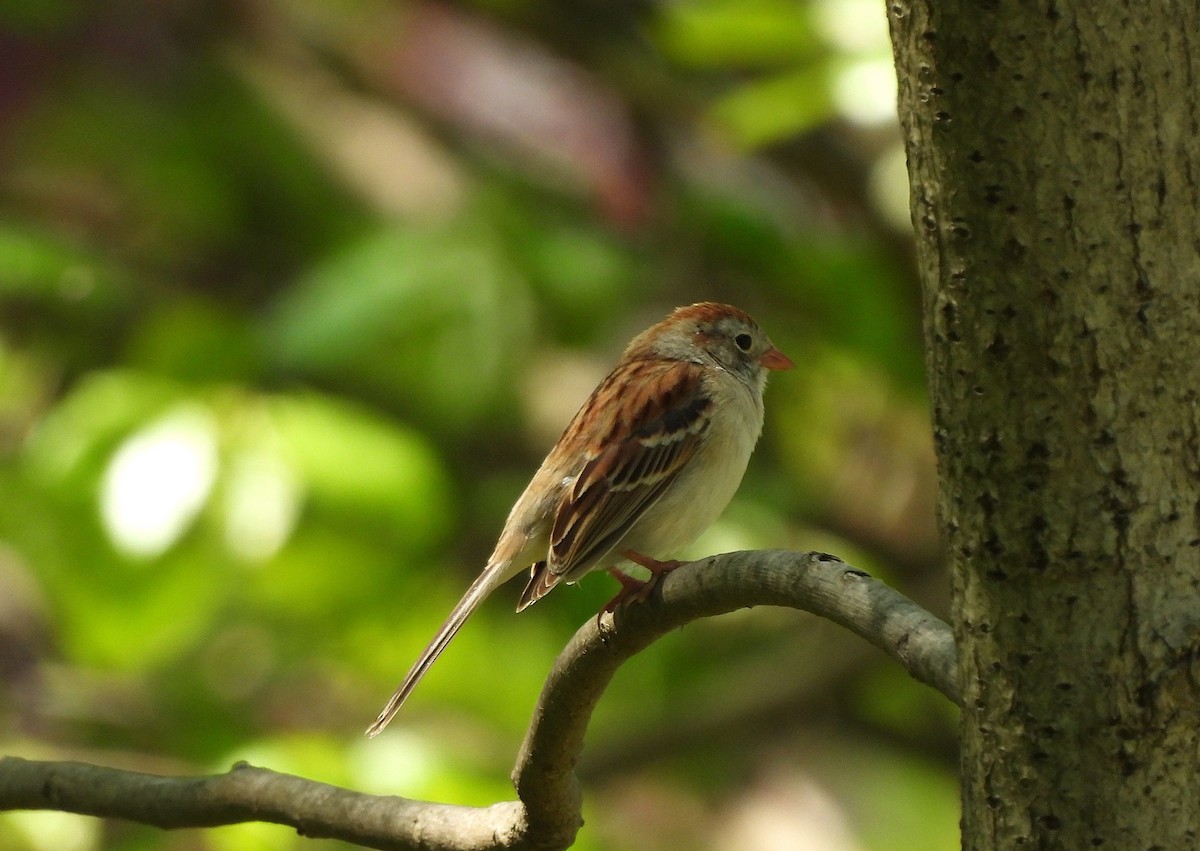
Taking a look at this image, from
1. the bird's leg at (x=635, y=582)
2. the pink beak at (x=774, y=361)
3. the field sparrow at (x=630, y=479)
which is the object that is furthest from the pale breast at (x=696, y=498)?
the pink beak at (x=774, y=361)

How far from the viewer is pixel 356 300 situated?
357 cm

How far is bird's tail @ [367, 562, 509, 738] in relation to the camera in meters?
2.47

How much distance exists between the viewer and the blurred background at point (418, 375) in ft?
10.7

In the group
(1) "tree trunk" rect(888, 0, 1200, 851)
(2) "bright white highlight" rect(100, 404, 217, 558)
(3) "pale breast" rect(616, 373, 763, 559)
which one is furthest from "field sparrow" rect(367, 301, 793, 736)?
(1) "tree trunk" rect(888, 0, 1200, 851)

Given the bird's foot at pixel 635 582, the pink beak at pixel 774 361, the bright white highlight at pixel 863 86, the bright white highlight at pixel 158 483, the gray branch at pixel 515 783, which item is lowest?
the gray branch at pixel 515 783

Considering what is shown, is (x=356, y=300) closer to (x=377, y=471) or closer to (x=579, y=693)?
(x=377, y=471)

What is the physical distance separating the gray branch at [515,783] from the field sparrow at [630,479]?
67 centimetres

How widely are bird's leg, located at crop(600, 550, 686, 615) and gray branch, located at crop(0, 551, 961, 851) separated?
0.28 ft

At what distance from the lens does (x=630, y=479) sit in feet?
9.56

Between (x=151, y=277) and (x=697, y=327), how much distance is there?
2.00 metres

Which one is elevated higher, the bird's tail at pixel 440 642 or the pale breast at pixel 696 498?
the pale breast at pixel 696 498

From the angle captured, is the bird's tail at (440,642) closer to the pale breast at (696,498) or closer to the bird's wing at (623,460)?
the bird's wing at (623,460)

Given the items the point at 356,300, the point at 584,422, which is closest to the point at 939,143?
the point at 584,422

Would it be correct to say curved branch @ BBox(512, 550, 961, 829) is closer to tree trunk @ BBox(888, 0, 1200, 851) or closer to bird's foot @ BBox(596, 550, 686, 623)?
bird's foot @ BBox(596, 550, 686, 623)
